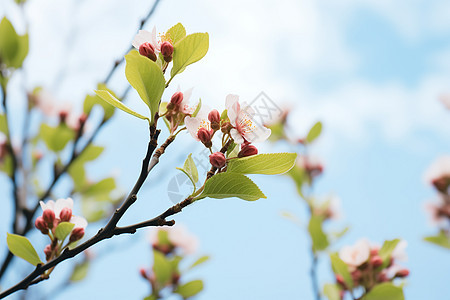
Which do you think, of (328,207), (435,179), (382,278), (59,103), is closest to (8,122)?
(59,103)

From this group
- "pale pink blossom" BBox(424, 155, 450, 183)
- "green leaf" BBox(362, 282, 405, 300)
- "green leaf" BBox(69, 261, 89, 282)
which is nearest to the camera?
"green leaf" BBox(362, 282, 405, 300)

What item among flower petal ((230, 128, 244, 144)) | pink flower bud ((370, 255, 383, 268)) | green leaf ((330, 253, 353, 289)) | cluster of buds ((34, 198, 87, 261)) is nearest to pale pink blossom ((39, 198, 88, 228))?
cluster of buds ((34, 198, 87, 261))

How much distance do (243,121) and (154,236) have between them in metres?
1.10

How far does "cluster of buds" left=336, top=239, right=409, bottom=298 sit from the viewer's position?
1.20 metres

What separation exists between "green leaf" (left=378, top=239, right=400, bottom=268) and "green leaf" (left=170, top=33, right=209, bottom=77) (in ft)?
2.82

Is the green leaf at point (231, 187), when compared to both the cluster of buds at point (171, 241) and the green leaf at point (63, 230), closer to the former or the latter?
the green leaf at point (63, 230)

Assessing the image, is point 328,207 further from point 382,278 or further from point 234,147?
point 234,147

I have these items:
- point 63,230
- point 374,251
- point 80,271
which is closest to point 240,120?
point 63,230

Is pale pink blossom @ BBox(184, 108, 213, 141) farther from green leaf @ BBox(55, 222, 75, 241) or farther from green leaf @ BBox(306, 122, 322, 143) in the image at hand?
green leaf @ BBox(306, 122, 322, 143)

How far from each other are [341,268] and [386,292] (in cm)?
14

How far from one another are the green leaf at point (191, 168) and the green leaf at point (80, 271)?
151cm

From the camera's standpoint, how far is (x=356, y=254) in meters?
1.24

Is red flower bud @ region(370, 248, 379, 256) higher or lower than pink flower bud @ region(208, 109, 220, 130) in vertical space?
higher

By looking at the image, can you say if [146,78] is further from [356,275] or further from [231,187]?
[356,275]
